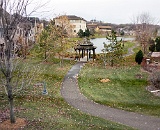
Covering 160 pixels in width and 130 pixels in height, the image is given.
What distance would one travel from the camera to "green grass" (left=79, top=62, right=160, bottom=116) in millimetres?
14719

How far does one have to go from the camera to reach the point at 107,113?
1344cm

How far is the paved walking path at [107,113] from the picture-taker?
471 inches

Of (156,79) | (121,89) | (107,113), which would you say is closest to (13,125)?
(107,113)

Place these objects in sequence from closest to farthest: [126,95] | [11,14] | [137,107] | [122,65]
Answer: [11,14], [137,107], [126,95], [122,65]

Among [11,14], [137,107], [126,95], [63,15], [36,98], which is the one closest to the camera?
[11,14]

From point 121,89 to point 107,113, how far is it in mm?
5276

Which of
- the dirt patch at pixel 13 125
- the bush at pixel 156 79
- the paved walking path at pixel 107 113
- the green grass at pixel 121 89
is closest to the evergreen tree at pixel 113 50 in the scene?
the green grass at pixel 121 89

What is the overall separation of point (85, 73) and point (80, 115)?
11.5 metres

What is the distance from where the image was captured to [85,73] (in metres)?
24.2

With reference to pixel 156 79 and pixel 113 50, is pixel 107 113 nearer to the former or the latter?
pixel 156 79

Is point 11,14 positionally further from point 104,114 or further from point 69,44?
point 69,44

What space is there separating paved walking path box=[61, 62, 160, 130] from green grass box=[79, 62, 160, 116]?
597 millimetres

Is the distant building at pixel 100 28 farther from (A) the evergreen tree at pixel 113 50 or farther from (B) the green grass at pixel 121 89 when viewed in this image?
(B) the green grass at pixel 121 89

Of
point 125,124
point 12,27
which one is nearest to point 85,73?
point 125,124
